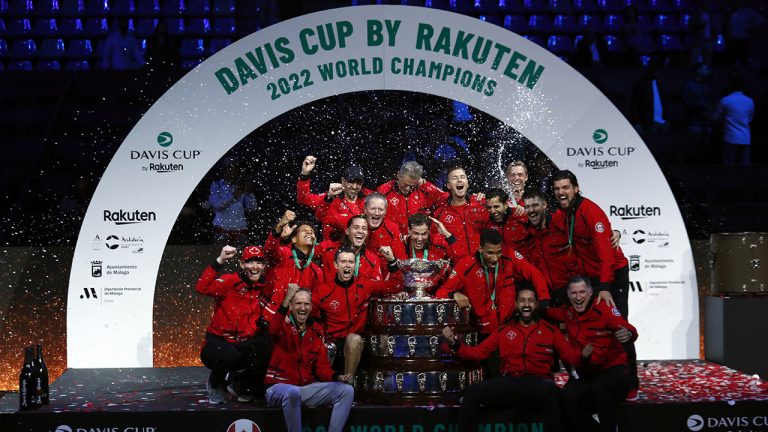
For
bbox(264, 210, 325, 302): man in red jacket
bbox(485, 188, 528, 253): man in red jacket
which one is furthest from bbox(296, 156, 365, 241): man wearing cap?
bbox(485, 188, 528, 253): man in red jacket

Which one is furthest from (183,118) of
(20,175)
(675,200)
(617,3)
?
(617,3)

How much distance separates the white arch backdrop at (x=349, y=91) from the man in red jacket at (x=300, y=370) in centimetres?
214

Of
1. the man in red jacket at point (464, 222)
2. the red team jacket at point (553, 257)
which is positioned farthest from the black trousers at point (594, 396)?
the man in red jacket at point (464, 222)

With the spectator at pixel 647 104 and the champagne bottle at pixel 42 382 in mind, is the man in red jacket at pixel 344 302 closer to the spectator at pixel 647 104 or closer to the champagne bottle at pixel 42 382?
the champagne bottle at pixel 42 382

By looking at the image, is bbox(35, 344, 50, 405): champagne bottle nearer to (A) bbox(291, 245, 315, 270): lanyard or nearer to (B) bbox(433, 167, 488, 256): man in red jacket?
(A) bbox(291, 245, 315, 270): lanyard

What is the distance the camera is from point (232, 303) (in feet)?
24.3

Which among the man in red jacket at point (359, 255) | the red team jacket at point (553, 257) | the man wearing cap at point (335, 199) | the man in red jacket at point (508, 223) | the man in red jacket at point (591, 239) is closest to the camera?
the man in red jacket at point (591, 239)

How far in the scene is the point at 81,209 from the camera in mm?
8758

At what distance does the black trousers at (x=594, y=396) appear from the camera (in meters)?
6.58

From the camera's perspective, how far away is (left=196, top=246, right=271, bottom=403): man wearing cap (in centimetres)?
714

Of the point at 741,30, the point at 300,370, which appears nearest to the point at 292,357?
the point at 300,370

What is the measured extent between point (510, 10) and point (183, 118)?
5019 mm

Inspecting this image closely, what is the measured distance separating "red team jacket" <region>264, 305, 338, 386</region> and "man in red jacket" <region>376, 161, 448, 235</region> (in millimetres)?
1832

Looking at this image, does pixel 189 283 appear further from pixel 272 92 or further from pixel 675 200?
pixel 675 200
